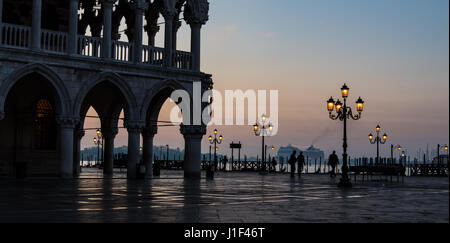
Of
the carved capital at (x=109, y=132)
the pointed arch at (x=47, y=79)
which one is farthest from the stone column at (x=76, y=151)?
the pointed arch at (x=47, y=79)

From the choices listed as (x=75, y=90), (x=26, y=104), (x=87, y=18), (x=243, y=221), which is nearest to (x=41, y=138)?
(x=26, y=104)

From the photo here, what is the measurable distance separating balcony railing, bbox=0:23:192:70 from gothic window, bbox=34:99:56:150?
3.35m

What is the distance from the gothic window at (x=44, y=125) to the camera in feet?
107

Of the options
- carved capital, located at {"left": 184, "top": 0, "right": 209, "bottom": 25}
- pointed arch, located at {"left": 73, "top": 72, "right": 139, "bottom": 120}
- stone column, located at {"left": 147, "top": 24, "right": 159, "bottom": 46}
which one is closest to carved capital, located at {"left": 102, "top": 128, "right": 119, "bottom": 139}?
stone column, located at {"left": 147, "top": 24, "right": 159, "bottom": 46}

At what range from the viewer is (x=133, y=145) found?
31062mm

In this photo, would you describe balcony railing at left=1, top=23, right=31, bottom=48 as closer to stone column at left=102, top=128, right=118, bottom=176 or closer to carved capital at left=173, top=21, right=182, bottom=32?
carved capital at left=173, top=21, right=182, bottom=32

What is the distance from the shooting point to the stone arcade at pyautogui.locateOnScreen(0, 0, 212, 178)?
28047 millimetres

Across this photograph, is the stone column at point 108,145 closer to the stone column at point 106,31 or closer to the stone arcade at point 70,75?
the stone arcade at point 70,75

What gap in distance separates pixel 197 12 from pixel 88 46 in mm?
6457

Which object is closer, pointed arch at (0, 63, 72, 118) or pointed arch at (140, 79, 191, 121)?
pointed arch at (0, 63, 72, 118)
